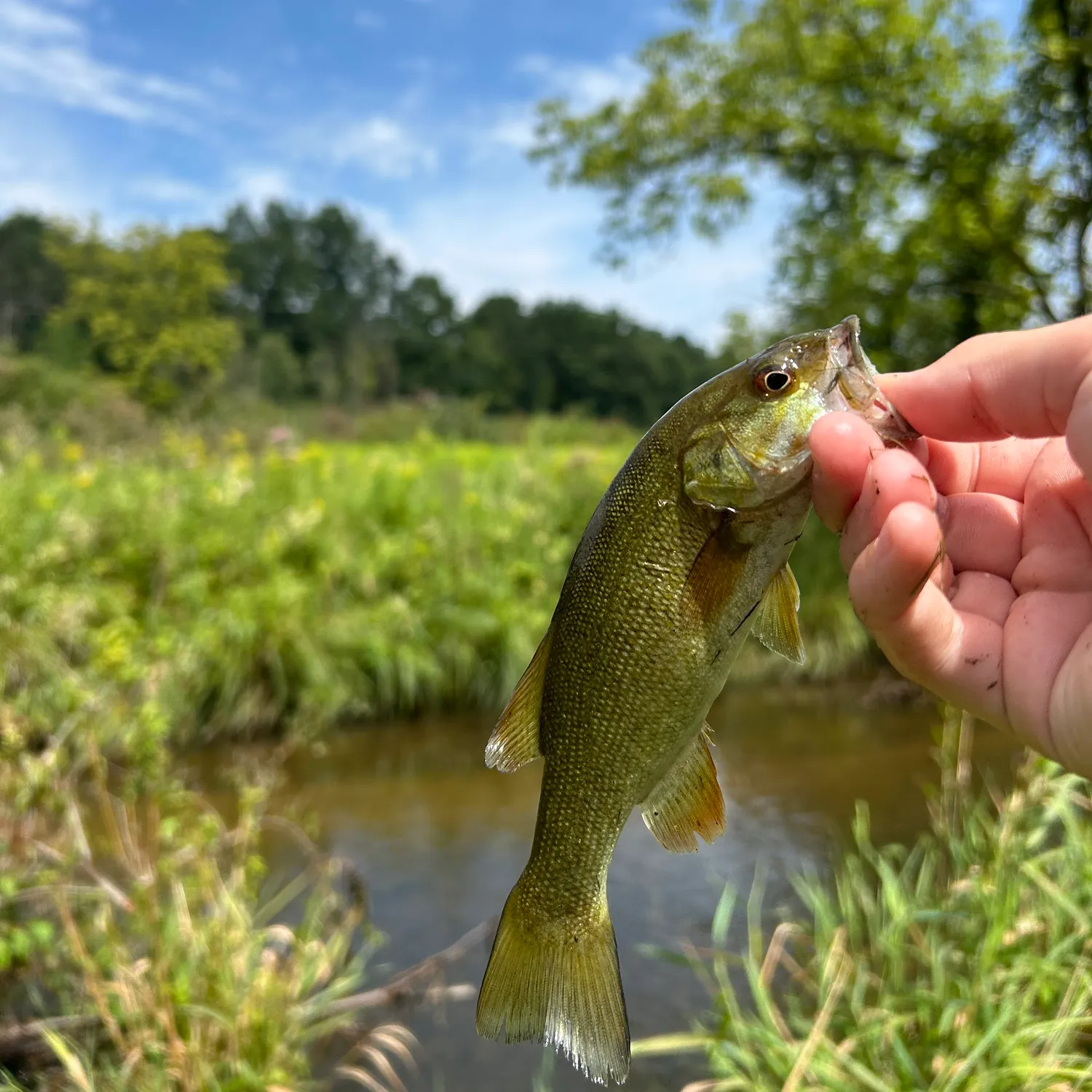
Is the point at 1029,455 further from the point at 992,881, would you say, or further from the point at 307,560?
the point at 307,560

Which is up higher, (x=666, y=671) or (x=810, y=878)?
(x=666, y=671)

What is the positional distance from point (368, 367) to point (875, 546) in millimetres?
64348

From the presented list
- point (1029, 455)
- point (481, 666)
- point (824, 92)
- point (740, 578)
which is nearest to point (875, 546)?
point (740, 578)

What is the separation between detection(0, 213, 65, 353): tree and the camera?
4456 centimetres

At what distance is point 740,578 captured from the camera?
1.58m

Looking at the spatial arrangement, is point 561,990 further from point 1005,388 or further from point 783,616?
point 1005,388

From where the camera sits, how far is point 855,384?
157cm

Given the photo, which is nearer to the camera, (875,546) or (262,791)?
(875,546)

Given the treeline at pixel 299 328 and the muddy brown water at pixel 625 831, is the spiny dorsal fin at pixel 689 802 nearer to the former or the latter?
the muddy brown water at pixel 625 831

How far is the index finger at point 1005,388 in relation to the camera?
1448mm

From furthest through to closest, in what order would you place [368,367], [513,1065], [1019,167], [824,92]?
[368,367] < [824,92] < [1019,167] < [513,1065]

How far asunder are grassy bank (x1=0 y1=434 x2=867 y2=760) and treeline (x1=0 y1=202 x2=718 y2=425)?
924 centimetres

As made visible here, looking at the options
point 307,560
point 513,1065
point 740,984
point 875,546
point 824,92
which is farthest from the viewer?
point 824,92

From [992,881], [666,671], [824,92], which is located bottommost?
[992,881]
